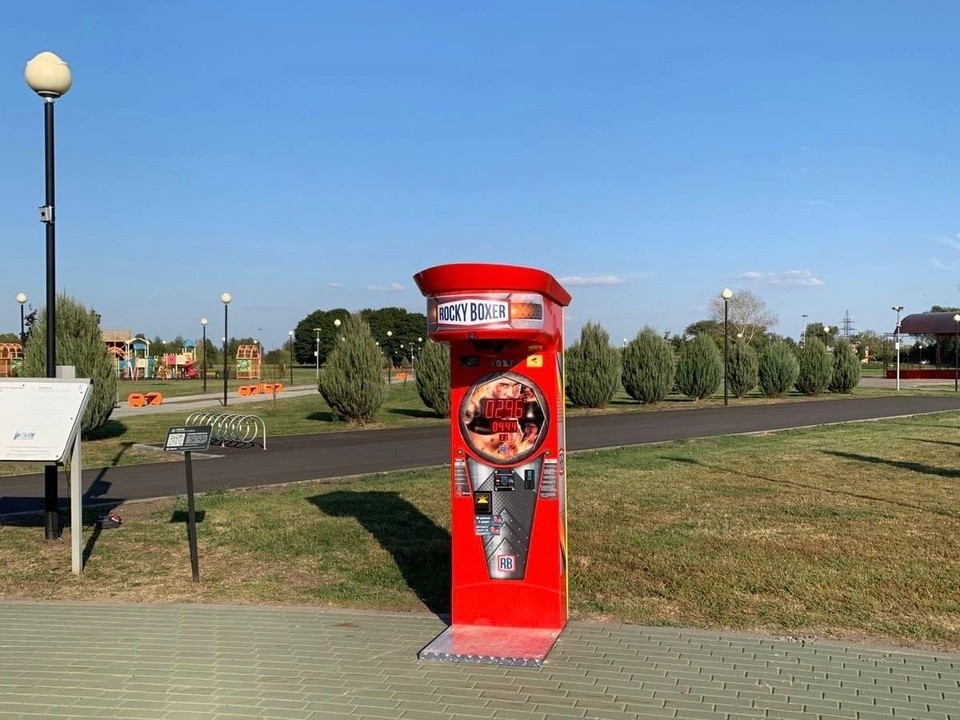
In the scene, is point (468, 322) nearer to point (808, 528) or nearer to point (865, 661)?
point (865, 661)

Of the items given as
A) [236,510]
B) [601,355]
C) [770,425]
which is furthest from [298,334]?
[236,510]

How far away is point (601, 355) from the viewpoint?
30250 mm

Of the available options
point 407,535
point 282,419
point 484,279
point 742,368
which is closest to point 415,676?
point 484,279

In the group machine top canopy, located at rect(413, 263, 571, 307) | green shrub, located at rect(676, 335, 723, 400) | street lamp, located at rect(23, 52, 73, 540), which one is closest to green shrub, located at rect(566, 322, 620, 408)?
green shrub, located at rect(676, 335, 723, 400)

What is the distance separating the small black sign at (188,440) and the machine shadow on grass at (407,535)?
77.7 inches

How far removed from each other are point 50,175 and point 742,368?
31.6 meters

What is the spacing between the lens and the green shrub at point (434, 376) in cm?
2695

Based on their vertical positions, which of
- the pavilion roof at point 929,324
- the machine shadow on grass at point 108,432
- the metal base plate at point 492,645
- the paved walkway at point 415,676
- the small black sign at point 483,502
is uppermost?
the pavilion roof at point 929,324

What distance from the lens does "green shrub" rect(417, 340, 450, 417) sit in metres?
27.0

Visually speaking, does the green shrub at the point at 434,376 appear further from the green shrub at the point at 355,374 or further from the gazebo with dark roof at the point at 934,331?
the gazebo with dark roof at the point at 934,331

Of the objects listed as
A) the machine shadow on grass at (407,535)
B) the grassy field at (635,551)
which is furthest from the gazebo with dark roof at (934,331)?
the machine shadow on grass at (407,535)

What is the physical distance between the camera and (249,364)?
66.9 metres

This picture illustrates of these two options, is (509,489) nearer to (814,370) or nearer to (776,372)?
(776,372)

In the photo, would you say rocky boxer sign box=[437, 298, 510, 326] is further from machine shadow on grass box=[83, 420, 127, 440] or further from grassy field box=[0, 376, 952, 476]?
machine shadow on grass box=[83, 420, 127, 440]
